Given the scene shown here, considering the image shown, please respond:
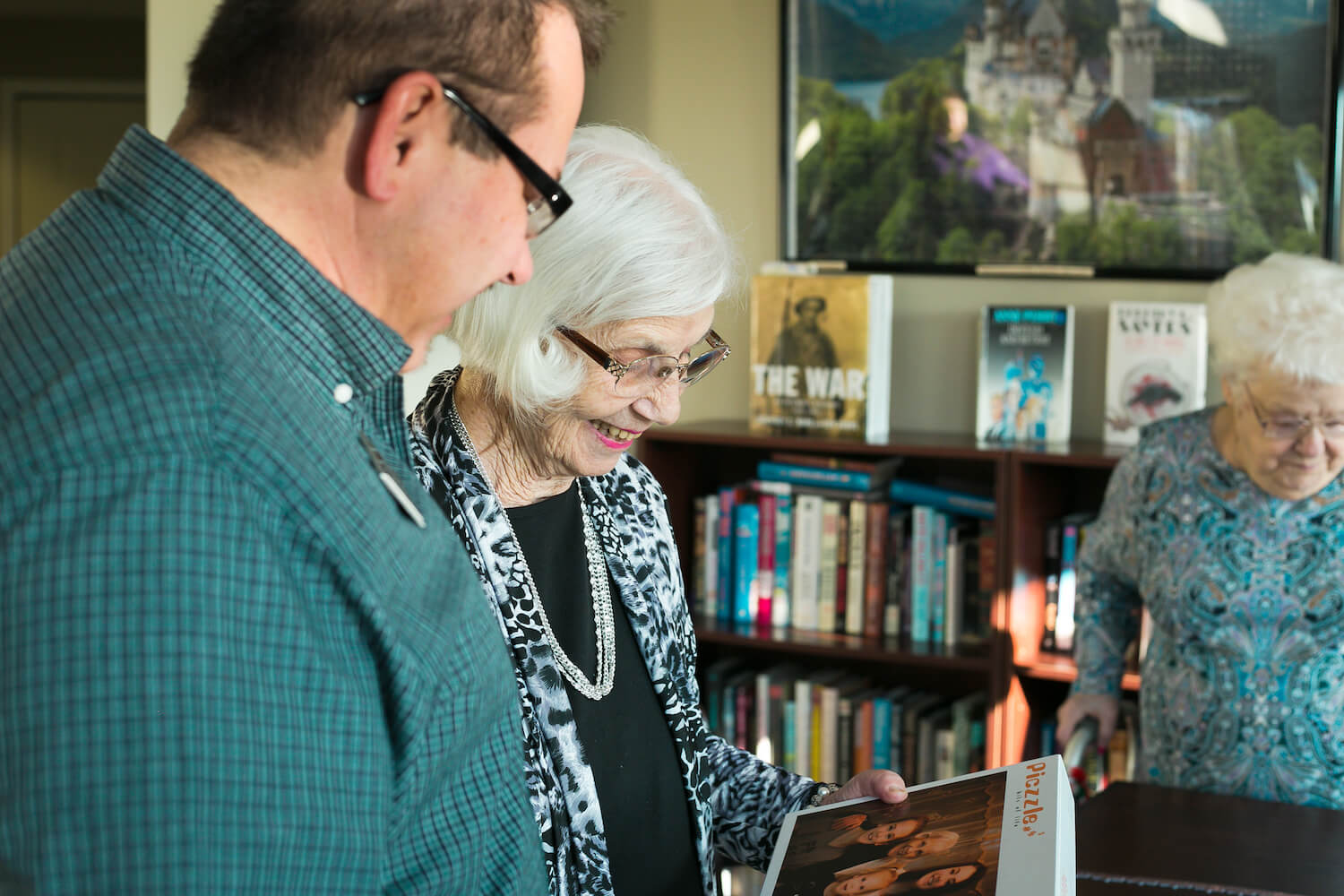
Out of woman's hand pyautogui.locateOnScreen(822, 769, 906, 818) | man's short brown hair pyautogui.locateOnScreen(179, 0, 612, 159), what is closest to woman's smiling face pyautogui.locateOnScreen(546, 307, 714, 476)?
woman's hand pyautogui.locateOnScreen(822, 769, 906, 818)

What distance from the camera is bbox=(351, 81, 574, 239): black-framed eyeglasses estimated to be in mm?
649

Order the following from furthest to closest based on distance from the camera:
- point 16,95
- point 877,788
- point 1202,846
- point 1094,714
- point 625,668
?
point 16,95
point 1094,714
point 1202,846
point 625,668
point 877,788

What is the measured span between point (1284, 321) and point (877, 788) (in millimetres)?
1228

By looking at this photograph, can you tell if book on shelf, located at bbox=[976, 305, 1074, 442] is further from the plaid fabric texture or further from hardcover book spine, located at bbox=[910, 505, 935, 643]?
the plaid fabric texture

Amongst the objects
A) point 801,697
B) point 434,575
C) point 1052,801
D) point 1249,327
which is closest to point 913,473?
point 801,697

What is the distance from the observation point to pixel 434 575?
690 mm

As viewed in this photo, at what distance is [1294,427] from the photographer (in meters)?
1.96

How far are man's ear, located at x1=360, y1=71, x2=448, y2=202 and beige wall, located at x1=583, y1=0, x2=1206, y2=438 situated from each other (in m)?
2.34

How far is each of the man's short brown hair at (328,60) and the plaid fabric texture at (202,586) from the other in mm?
46

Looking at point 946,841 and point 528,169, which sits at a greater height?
point 528,169

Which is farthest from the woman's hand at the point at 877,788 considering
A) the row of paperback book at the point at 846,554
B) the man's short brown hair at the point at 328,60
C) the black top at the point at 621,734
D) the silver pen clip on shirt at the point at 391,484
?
the row of paperback book at the point at 846,554

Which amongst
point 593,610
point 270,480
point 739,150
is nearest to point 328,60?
point 270,480

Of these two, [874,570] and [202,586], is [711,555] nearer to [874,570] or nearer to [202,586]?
[874,570]

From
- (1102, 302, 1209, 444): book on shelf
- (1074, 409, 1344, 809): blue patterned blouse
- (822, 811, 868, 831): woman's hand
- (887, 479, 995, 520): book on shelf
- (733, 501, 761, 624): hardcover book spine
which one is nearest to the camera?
(822, 811, 868, 831): woman's hand
